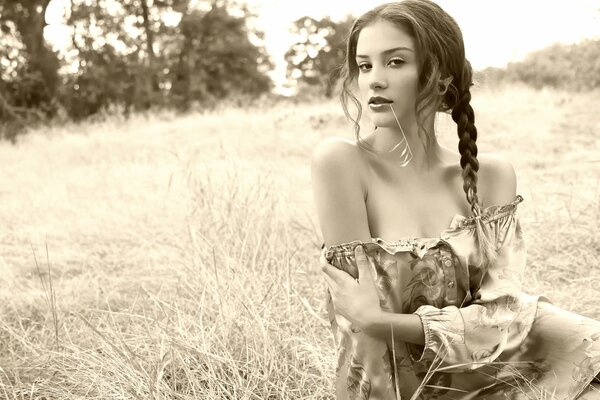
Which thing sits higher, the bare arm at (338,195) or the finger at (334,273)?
the bare arm at (338,195)

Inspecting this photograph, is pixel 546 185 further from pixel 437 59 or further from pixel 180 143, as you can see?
pixel 180 143

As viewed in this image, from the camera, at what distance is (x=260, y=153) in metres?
8.16

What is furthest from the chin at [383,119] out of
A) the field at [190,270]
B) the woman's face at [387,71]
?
the field at [190,270]

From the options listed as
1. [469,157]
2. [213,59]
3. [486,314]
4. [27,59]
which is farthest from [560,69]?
[486,314]

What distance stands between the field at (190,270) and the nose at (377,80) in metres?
0.44

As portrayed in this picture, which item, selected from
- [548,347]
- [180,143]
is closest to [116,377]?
[548,347]

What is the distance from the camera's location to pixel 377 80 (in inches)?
70.4

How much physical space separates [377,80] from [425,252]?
46 cm

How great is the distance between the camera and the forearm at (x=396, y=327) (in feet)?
5.32

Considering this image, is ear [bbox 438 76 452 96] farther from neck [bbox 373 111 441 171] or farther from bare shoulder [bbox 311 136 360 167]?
bare shoulder [bbox 311 136 360 167]

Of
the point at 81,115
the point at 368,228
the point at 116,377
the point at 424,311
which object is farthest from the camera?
the point at 81,115

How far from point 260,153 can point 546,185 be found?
12.4 feet

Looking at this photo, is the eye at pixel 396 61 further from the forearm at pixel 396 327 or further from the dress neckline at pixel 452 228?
the forearm at pixel 396 327

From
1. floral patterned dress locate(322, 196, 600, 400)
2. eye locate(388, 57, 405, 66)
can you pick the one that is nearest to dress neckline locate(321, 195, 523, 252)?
floral patterned dress locate(322, 196, 600, 400)
